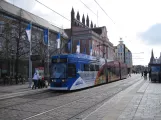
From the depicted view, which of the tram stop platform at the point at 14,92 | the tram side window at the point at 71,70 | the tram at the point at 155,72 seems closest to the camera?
the tram stop platform at the point at 14,92

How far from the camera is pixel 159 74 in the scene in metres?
34.9

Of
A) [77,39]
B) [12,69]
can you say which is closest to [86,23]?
[77,39]

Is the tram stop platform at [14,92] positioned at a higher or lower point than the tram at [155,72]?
lower

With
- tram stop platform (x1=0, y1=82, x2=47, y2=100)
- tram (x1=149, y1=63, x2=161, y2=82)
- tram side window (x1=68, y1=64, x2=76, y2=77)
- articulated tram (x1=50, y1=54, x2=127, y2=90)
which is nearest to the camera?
tram stop platform (x1=0, y1=82, x2=47, y2=100)

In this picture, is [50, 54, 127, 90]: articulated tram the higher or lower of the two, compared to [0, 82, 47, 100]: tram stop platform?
higher

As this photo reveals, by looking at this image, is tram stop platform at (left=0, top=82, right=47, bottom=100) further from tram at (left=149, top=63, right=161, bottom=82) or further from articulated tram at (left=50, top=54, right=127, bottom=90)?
tram at (left=149, top=63, right=161, bottom=82)

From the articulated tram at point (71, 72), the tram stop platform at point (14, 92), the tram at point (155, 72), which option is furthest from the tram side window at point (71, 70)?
the tram at point (155, 72)

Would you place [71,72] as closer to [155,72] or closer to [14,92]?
[14,92]

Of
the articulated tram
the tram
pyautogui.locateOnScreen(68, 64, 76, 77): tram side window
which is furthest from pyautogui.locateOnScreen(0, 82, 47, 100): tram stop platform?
the tram

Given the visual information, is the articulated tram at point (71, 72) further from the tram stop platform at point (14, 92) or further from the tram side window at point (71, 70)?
the tram stop platform at point (14, 92)

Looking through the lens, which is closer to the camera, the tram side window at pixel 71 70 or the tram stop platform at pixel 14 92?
the tram stop platform at pixel 14 92

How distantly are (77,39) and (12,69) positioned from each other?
4423cm

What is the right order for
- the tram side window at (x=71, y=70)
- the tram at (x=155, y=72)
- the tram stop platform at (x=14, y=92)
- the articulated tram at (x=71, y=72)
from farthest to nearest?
the tram at (x=155, y=72) → the tram side window at (x=71, y=70) → the articulated tram at (x=71, y=72) → the tram stop platform at (x=14, y=92)

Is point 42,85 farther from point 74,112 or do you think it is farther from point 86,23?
point 86,23
